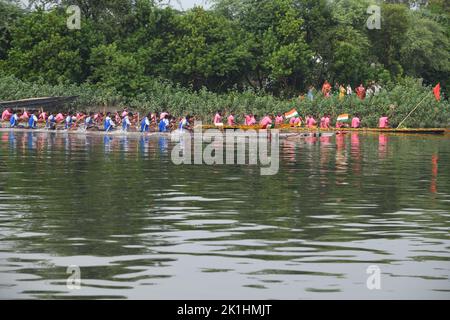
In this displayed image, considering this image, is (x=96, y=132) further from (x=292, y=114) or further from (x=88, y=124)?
(x=292, y=114)

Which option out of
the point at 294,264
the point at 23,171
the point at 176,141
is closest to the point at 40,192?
the point at 23,171

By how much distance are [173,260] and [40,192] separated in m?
8.80

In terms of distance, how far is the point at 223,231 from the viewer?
16547 mm

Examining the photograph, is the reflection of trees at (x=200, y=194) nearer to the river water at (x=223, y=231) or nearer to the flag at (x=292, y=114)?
the river water at (x=223, y=231)

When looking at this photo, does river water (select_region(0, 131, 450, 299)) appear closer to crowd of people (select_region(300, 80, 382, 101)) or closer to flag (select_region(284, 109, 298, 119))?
flag (select_region(284, 109, 298, 119))

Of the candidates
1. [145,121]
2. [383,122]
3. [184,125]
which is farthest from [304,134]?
[145,121]

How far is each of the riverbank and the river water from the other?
99.6 ft

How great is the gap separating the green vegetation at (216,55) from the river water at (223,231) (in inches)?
1275

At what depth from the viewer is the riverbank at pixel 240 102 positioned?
2391 inches

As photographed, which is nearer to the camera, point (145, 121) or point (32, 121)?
point (145, 121)

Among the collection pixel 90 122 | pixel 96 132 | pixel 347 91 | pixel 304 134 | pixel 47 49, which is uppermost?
pixel 47 49

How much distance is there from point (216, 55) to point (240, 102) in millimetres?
5656

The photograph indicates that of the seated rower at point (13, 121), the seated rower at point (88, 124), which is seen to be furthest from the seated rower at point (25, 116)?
the seated rower at point (88, 124)
